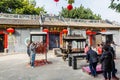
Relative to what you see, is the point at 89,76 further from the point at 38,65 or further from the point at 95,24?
the point at 95,24

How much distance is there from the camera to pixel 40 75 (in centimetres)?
1148

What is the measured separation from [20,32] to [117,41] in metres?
13.4

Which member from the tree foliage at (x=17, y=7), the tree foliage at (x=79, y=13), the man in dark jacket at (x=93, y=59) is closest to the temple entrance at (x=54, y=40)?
the tree foliage at (x=17, y=7)

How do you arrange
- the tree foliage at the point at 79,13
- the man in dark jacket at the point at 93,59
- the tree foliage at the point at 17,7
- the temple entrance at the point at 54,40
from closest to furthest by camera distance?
the man in dark jacket at the point at 93,59 → the temple entrance at the point at 54,40 → the tree foliage at the point at 17,7 → the tree foliage at the point at 79,13

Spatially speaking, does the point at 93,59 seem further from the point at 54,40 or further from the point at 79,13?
the point at 79,13

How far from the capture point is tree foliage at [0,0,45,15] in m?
33.2

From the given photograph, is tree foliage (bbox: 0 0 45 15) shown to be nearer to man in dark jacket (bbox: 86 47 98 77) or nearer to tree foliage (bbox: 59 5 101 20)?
tree foliage (bbox: 59 5 101 20)

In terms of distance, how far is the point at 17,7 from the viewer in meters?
34.4

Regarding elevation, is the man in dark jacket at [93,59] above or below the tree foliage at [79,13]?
below

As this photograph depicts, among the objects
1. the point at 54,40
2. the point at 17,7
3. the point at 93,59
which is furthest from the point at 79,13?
the point at 93,59

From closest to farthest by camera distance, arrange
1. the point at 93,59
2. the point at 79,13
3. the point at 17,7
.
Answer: the point at 93,59 < the point at 17,7 < the point at 79,13

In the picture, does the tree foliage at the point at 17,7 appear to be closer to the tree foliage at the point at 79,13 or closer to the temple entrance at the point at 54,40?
the tree foliage at the point at 79,13

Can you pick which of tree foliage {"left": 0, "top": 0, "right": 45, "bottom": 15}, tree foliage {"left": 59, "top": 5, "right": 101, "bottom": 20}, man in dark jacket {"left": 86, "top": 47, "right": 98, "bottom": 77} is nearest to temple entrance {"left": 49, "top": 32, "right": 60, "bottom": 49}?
tree foliage {"left": 0, "top": 0, "right": 45, "bottom": 15}

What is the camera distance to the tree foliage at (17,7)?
33.2 metres
